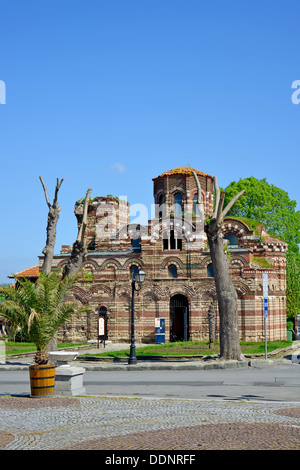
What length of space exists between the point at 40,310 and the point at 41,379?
202 centimetres

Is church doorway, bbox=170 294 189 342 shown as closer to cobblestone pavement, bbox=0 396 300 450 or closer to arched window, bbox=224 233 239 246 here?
Result: arched window, bbox=224 233 239 246

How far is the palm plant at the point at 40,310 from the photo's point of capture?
14516 millimetres

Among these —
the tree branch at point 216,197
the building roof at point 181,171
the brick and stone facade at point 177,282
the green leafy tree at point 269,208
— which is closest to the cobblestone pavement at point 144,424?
the tree branch at point 216,197

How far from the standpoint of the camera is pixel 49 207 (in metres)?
26.5

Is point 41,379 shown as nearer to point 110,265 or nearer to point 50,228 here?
point 50,228

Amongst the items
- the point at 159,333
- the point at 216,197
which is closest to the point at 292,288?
the point at 159,333

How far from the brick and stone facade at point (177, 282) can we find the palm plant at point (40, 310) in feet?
66.9

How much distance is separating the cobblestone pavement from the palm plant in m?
1.77

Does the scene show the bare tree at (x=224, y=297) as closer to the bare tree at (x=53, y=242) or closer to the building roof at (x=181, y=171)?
the bare tree at (x=53, y=242)

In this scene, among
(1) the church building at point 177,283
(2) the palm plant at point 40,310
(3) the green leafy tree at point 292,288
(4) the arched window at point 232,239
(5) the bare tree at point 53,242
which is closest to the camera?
(2) the palm plant at point 40,310

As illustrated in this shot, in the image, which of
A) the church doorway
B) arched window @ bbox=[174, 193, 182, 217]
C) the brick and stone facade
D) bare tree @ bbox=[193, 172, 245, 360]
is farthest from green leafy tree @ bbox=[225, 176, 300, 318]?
bare tree @ bbox=[193, 172, 245, 360]

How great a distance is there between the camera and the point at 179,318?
3712cm

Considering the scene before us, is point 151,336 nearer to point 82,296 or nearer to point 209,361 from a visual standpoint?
point 82,296

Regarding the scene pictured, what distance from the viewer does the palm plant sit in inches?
571
